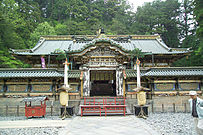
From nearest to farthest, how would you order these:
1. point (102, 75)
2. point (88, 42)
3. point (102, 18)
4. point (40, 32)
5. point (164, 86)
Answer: point (164, 86) < point (102, 75) < point (88, 42) < point (40, 32) < point (102, 18)

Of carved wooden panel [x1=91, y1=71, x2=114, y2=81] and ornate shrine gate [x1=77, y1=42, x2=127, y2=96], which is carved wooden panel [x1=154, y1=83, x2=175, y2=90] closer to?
ornate shrine gate [x1=77, y1=42, x2=127, y2=96]

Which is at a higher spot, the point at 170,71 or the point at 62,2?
the point at 62,2

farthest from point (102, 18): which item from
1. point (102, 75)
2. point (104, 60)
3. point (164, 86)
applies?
point (164, 86)

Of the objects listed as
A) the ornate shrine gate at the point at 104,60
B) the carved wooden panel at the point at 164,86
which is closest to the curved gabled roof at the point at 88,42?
the ornate shrine gate at the point at 104,60

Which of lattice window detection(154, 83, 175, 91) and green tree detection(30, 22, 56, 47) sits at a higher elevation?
green tree detection(30, 22, 56, 47)

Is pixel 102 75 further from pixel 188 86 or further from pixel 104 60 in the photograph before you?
pixel 188 86

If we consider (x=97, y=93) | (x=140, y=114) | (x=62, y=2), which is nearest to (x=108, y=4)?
(x=62, y=2)

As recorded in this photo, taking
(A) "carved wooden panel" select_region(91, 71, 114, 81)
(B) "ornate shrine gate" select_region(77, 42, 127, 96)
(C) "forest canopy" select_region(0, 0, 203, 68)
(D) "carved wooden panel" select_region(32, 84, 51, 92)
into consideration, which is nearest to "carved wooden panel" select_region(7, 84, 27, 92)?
(D) "carved wooden panel" select_region(32, 84, 51, 92)

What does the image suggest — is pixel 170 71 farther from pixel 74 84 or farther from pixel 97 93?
pixel 97 93

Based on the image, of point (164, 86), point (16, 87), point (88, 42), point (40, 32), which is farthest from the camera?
point (40, 32)

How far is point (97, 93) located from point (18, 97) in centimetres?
969

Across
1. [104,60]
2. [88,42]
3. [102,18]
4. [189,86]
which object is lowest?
[189,86]

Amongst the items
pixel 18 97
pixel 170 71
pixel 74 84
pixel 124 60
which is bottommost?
pixel 18 97

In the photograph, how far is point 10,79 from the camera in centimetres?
1312
